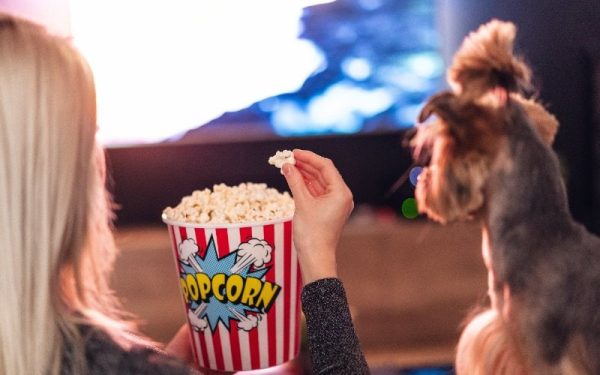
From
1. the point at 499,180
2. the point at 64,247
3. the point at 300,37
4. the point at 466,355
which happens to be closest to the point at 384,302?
the point at 300,37

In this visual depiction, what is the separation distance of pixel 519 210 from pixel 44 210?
1.78 ft

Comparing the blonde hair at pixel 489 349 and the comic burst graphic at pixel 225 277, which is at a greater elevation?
the comic burst graphic at pixel 225 277

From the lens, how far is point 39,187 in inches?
25.0

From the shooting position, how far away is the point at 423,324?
2.21m

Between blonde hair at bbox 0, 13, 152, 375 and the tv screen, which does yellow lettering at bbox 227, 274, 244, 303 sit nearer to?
blonde hair at bbox 0, 13, 152, 375

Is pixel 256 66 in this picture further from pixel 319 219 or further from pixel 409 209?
pixel 319 219

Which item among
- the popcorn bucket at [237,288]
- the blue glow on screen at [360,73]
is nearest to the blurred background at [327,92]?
the blue glow on screen at [360,73]

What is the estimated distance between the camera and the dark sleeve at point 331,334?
2.37ft

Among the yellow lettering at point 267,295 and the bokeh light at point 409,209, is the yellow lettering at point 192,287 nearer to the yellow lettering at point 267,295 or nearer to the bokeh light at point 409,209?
the yellow lettering at point 267,295

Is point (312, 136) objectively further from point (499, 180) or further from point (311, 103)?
point (499, 180)

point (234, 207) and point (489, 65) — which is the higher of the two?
point (489, 65)

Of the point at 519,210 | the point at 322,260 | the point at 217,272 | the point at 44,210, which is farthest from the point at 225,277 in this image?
the point at 519,210

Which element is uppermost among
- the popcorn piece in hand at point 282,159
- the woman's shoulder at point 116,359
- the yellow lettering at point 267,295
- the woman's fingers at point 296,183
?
the popcorn piece in hand at point 282,159

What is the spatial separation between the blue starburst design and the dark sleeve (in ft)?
0.39
